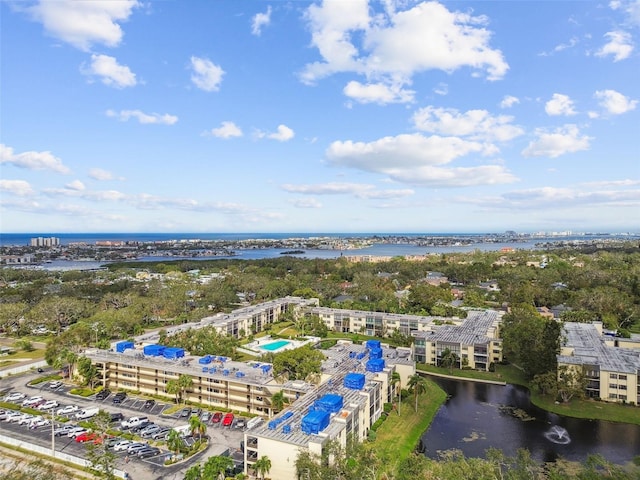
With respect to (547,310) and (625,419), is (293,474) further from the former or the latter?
(547,310)

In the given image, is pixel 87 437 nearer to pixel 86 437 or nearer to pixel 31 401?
pixel 86 437

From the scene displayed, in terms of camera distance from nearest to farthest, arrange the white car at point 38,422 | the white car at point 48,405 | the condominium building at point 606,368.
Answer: the white car at point 38,422, the white car at point 48,405, the condominium building at point 606,368

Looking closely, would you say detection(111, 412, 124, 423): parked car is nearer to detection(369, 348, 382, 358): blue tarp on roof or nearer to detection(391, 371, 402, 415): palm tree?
detection(369, 348, 382, 358): blue tarp on roof

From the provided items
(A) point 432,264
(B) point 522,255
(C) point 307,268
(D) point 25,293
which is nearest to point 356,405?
(D) point 25,293

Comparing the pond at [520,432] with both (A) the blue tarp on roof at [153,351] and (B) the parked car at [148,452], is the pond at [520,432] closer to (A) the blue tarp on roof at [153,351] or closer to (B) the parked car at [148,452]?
(B) the parked car at [148,452]

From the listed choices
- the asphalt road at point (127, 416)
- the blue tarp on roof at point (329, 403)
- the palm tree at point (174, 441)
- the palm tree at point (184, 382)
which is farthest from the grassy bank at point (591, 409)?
the palm tree at point (184, 382)

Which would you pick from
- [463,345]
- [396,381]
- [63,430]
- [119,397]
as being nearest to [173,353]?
[119,397]
